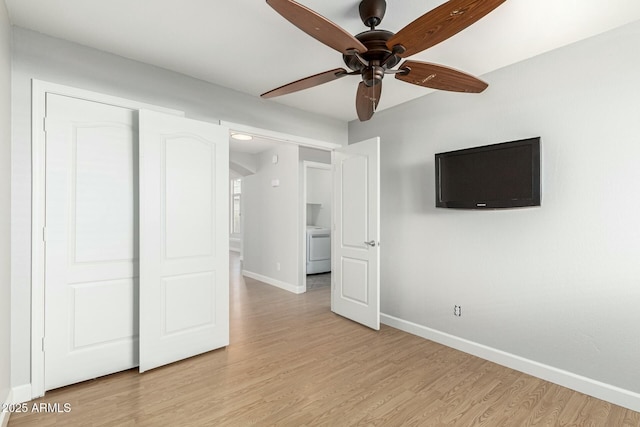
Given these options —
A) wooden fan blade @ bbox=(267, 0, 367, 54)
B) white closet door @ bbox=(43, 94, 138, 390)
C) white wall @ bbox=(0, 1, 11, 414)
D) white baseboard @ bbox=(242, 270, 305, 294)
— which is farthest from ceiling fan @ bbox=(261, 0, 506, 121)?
white baseboard @ bbox=(242, 270, 305, 294)

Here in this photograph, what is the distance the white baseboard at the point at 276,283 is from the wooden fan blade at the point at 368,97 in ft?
11.6

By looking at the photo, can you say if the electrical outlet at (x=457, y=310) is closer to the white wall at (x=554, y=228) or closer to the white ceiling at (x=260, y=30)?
the white wall at (x=554, y=228)

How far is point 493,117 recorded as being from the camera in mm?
2762

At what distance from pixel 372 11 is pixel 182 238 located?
2.25 m

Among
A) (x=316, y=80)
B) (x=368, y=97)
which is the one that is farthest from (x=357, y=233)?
(x=316, y=80)

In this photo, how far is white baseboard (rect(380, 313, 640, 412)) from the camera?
211cm

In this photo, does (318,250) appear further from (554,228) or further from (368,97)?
(368,97)

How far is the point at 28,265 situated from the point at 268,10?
7.68ft

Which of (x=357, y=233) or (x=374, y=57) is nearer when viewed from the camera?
(x=374, y=57)

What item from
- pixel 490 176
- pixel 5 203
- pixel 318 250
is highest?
pixel 490 176

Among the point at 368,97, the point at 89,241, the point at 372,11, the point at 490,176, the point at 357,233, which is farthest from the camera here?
the point at 357,233

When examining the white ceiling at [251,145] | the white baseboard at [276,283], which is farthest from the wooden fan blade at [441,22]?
the white baseboard at [276,283]

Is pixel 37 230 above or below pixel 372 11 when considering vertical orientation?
below

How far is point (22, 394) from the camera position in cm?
211
